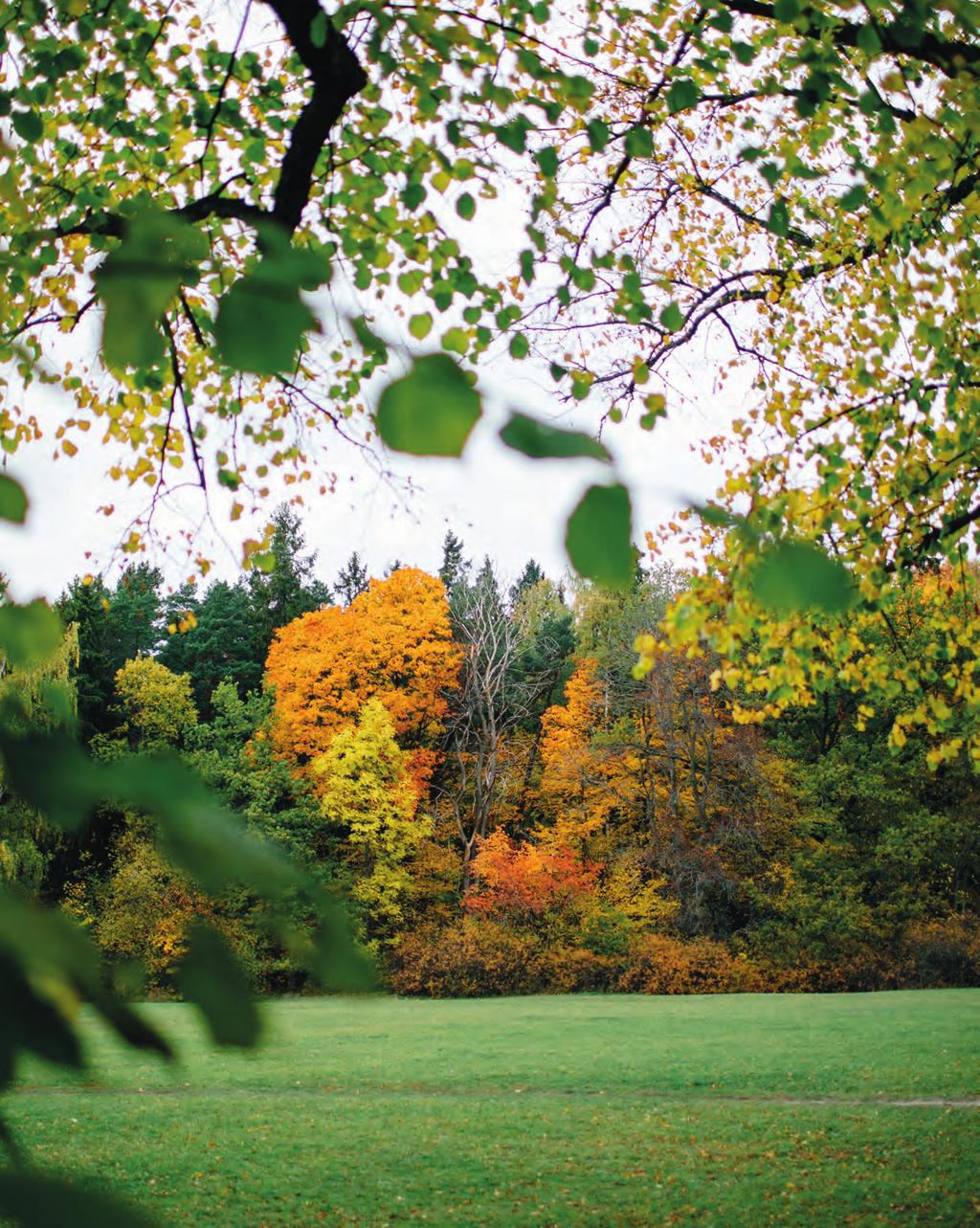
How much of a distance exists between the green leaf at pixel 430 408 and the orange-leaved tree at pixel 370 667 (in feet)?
86.1

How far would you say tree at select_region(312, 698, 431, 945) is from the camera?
25125mm

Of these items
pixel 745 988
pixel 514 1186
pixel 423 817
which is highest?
pixel 423 817

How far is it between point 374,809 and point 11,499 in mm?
25306

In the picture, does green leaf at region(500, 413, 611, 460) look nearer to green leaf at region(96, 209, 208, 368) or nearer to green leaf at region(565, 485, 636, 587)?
green leaf at region(565, 485, 636, 587)

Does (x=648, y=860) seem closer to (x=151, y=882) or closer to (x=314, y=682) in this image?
(x=314, y=682)

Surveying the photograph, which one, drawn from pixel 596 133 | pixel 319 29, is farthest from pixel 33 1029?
pixel 596 133

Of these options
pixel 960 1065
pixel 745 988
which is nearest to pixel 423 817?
pixel 745 988

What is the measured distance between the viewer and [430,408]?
0.55m

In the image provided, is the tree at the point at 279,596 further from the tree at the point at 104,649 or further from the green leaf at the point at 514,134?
the green leaf at the point at 514,134

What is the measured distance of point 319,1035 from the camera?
53.3 ft

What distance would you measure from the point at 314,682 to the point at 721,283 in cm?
2119

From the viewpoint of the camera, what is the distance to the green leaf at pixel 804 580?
68cm

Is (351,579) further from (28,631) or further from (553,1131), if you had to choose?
(28,631)

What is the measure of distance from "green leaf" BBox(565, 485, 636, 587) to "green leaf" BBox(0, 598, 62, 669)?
0.37m
